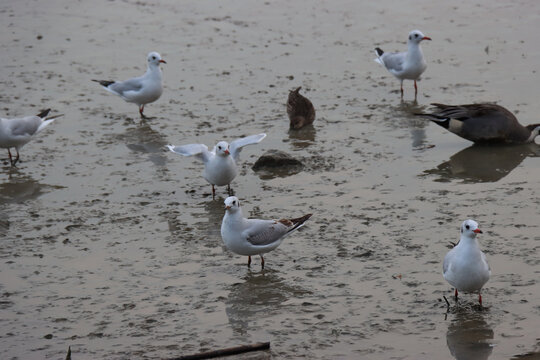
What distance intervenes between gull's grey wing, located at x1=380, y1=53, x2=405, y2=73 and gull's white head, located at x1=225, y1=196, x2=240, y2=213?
639 cm

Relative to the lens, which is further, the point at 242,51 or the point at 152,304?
the point at 242,51

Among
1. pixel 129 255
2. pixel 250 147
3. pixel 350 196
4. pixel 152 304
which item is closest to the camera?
pixel 152 304

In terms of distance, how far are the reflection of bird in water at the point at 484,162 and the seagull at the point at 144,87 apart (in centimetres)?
456

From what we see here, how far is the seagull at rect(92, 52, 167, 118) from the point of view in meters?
13.8

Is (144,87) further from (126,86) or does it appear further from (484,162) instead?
(484,162)

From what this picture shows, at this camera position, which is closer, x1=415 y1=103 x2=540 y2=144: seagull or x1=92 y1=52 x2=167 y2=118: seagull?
x1=415 y1=103 x2=540 y2=144: seagull

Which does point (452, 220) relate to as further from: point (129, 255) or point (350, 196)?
point (129, 255)

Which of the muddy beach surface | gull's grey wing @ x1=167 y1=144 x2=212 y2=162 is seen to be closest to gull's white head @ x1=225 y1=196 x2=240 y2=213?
the muddy beach surface

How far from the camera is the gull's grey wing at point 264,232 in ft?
27.8

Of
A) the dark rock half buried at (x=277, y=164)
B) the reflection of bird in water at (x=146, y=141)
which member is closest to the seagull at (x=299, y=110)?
the dark rock half buried at (x=277, y=164)

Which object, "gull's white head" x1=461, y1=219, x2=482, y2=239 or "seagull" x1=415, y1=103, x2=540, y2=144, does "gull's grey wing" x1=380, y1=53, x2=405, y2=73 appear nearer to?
"seagull" x1=415, y1=103, x2=540, y2=144

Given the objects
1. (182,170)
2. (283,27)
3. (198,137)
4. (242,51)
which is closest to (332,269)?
(182,170)

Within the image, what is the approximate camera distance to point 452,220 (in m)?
9.51

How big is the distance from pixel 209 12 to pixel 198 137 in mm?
7657
